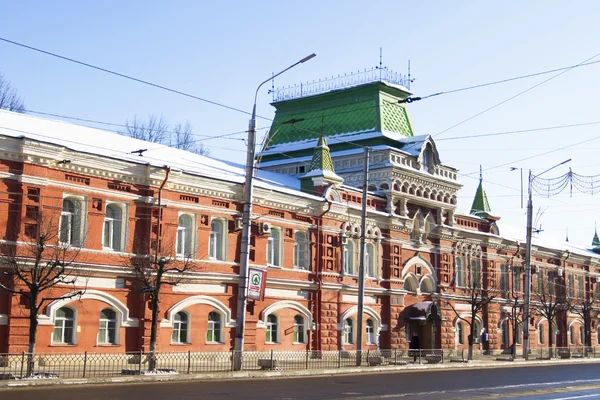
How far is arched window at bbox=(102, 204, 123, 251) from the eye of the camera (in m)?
30.6

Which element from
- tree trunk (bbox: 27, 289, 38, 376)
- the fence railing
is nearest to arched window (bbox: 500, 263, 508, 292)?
the fence railing

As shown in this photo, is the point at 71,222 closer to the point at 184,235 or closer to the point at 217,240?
the point at 184,235

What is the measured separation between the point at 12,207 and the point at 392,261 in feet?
74.6

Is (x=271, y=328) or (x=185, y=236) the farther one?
(x=271, y=328)

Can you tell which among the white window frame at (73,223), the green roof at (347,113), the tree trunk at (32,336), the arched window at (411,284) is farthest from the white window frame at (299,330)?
the tree trunk at (32,336)

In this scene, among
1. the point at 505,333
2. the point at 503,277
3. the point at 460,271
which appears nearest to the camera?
the point at 460,271

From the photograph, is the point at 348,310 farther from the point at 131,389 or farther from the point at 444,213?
the point at 131,389

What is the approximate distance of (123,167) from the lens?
30.6m

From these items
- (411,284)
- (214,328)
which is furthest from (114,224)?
(411,284)

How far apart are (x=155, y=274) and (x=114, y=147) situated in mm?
5958

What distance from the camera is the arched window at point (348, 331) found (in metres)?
41.5

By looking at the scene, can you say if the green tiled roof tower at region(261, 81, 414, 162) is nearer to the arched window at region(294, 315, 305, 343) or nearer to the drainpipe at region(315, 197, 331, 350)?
the drainpipe at region(315, 197, 331, 350)

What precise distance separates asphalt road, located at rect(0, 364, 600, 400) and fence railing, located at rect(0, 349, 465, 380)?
225 centimetres

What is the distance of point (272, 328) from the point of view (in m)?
37.6
